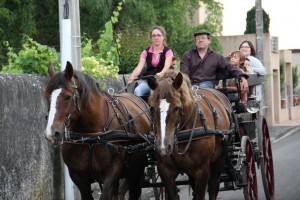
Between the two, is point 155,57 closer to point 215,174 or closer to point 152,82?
point 215,174

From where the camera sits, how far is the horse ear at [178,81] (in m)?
8.93

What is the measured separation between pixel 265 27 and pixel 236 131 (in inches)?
1307

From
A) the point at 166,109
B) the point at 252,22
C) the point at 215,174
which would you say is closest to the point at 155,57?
the point at 215,174

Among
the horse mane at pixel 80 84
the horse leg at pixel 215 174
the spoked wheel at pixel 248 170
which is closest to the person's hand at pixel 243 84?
the spoked wheel at pixel 248 170

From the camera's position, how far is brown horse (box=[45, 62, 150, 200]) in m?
8.69

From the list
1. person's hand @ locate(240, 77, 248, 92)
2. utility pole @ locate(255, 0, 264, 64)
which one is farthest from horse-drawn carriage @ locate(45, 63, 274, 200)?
utility pole @ locate(255, 0, 264, 64)

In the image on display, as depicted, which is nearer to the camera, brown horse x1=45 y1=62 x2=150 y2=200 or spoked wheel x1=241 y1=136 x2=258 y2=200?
brown horse x1=45 y1=62 x2=150 y2=200

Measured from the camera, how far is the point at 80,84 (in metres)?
9.07

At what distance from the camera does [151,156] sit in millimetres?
10414

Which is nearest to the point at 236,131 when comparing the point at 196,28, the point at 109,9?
the point at 109,9

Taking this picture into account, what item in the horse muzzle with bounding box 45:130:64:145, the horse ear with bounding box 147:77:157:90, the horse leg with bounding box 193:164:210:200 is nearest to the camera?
the horse muzzle with bounding box 45:130:64:145

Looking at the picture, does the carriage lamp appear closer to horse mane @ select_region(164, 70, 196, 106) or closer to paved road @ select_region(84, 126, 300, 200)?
paved road @ select_region(84, 126, 300, 200)

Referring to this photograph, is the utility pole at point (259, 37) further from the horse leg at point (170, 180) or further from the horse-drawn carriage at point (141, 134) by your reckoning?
the horse leg at point (170, 180)

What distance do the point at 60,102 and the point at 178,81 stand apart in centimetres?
127
